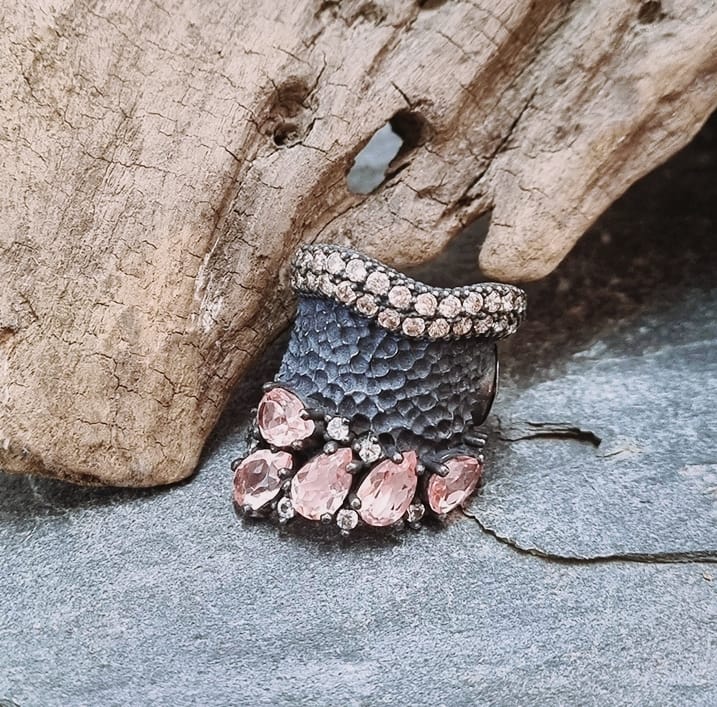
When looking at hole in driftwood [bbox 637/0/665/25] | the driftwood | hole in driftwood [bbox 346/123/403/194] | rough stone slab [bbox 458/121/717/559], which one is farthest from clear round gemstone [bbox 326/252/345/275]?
hole in driftwood [bbox 346/123/403/194]

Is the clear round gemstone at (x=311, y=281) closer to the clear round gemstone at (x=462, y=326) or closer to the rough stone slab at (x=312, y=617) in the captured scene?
the clear round gemstone at (x=462, y=326)

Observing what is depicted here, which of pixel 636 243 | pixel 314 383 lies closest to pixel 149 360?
pixel 314 383

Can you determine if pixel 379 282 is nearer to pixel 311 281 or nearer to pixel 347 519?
pixel 311 281

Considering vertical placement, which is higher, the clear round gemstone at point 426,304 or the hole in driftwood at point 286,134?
the hole in driftwood at point 286,134

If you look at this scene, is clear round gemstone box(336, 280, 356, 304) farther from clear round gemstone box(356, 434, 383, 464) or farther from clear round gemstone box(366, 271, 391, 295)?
clear round gemstone box(356, 434, 383, 464)

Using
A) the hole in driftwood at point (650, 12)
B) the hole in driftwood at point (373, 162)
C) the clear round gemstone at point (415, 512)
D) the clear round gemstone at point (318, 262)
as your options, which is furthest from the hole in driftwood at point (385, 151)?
the clear round gemstone at point (415, 512)

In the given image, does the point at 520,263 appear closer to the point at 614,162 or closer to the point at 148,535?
the point at 614,162
